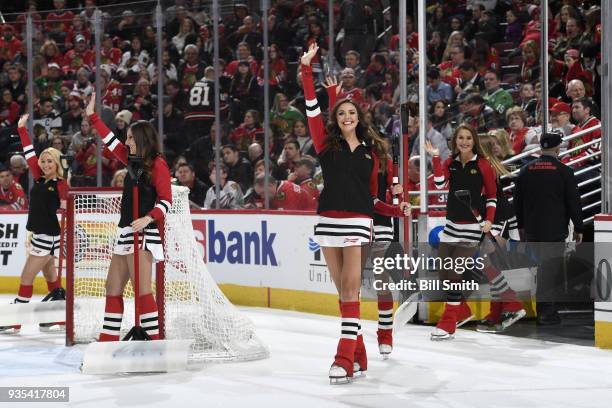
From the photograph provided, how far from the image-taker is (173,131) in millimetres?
10406

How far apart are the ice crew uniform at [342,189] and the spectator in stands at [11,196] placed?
6.50 meters

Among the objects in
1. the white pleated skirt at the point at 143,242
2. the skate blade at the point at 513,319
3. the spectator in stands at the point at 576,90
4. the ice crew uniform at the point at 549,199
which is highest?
the spectator in stands at the point at 576,90

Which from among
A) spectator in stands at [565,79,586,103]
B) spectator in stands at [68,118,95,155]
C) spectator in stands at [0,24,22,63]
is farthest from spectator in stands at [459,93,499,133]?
spectator in stands at [0,24,22,63]

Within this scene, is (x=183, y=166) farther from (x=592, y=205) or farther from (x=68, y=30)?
(x=592, y=205)

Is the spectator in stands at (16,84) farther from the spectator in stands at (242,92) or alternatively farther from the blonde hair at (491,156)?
the blonde hair at (491,156)

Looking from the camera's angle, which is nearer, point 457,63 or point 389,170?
point 389,170

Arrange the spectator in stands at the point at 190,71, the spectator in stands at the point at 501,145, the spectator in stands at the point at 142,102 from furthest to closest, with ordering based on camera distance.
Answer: the spectator in stands at the point at 142,102 → the spectator in stands at the point at 190,71 → the spectator in stands at the point at 501,145

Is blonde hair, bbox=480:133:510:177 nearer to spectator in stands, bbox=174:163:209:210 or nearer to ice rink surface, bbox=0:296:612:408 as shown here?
ice rink surface, bbox=0:296:612:408

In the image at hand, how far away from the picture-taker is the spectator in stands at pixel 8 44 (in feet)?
37.5

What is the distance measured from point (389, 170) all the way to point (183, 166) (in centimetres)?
427

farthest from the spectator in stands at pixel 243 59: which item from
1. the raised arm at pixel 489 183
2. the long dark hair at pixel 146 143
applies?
the long dark hair at pixel 146 143

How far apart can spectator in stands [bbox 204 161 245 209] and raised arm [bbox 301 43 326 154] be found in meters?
4.45

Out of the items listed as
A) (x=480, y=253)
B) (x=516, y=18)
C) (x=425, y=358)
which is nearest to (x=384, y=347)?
(x=425, y=358)

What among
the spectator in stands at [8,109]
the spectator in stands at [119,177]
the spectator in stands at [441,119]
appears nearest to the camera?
the spectator in stands at [441,119]
